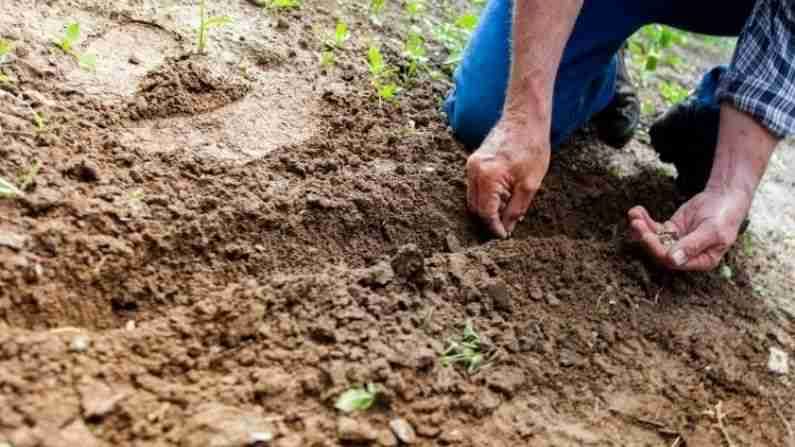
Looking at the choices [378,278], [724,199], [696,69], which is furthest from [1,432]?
[696,69]

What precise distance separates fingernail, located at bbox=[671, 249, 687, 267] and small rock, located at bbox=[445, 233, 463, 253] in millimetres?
507

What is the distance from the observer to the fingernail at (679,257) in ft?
6.05

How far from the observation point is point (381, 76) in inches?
94.7

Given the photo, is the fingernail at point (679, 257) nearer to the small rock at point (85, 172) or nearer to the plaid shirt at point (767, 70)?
the plaid shirt at point (767, 70)

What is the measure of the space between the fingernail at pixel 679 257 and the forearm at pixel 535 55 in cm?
43

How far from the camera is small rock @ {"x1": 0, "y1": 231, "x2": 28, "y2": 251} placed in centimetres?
138

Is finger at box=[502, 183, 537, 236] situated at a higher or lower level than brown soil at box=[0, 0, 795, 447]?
higher

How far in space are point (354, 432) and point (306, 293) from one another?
322 mm

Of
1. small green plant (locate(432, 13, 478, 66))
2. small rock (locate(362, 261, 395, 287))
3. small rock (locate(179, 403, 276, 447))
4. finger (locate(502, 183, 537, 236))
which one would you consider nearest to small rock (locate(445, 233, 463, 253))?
finger (locate(502, 183, 537, 236))

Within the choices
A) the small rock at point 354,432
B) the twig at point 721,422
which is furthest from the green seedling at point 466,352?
the twig at point 721,422

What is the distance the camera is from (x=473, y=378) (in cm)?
144

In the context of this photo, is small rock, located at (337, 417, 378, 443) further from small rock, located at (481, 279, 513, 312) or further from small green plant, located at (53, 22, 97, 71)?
small green plant, located at (53, 22, 97, 71)

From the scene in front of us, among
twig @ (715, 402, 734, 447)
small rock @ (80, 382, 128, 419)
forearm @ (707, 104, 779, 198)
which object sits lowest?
twig @ (715, 402, 734, 447)

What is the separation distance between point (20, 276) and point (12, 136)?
1.37 ft
